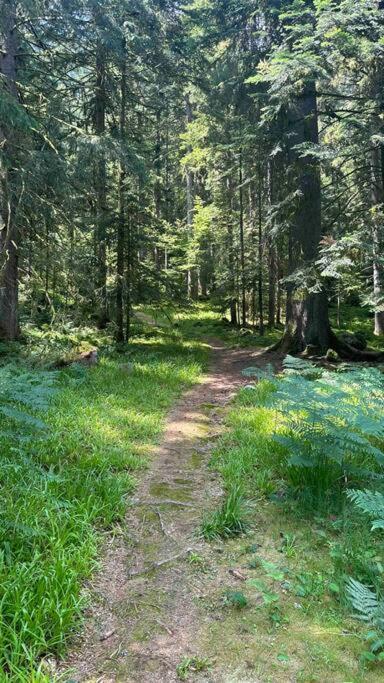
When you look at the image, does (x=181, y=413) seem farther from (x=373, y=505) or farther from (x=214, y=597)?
(x=373, y=505)

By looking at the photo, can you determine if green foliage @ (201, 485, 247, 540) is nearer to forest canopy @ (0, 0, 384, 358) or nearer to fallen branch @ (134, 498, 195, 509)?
fallen branch @ (134, 498, 195, 509)

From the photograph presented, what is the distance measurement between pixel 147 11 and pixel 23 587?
13.7 metres

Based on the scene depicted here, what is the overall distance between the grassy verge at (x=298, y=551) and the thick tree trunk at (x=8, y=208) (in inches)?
235

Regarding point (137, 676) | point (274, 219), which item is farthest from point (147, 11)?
point (137, 676)

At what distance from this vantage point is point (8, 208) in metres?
8.06

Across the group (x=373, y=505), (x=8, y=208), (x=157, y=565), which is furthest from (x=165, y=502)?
(x=8, y=208)

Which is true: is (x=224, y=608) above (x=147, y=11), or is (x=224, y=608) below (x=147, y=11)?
below

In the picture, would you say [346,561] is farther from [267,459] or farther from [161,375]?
[161,375]

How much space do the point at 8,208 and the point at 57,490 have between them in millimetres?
6029

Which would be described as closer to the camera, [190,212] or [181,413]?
[181,413]

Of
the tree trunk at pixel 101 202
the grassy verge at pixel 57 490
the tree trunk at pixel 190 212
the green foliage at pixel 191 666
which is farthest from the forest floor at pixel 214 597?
the tree trunk at pixel 190 212

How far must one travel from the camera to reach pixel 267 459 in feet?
16.1

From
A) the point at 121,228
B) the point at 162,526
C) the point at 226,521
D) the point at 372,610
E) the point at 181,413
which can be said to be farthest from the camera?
the point at 121,228

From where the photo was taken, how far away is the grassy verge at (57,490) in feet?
8.30
